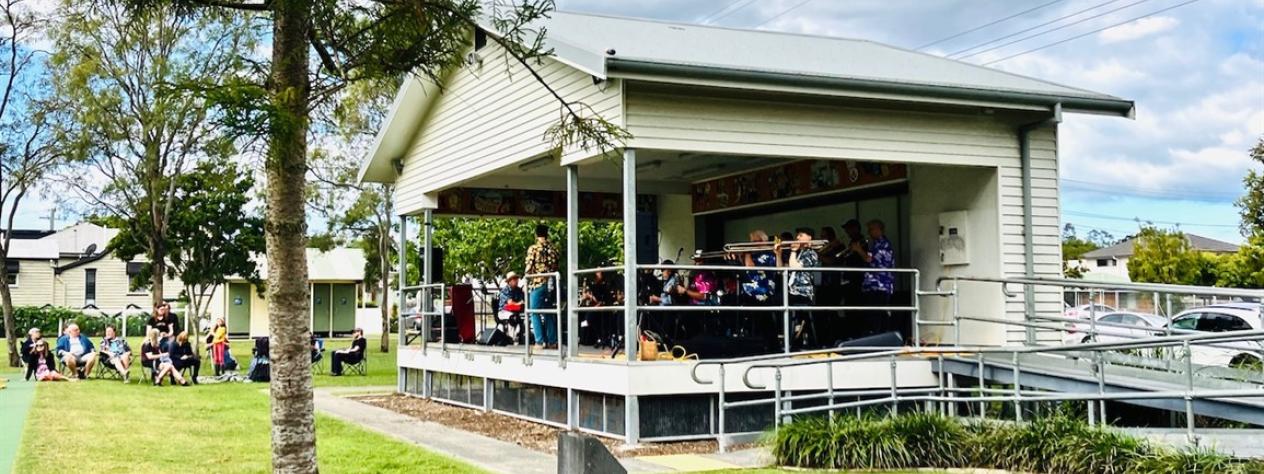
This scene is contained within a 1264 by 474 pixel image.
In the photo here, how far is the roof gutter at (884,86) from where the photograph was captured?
1138 cm

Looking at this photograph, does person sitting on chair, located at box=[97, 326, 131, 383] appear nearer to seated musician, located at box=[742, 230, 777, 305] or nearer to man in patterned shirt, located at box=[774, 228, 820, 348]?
seated musician, located at box=[742, 230, 777, 305]

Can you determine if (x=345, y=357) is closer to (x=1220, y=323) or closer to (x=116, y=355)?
(x=116, y=355)

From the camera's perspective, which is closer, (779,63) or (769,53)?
(779,63)

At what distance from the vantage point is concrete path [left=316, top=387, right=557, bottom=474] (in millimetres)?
10922

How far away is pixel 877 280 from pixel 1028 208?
1.95m

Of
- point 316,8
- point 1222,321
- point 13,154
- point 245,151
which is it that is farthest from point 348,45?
point 13,154

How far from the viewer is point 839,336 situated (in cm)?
1398

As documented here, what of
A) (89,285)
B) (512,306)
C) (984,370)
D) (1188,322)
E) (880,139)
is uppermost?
(880,139)

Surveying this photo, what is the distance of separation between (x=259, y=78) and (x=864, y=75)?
7.95m

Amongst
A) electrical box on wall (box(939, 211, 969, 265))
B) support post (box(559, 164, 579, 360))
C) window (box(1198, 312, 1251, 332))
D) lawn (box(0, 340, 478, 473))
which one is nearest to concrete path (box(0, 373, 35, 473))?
lawn (box(0, 340, 478, 473))

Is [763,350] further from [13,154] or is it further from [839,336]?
[13,154]

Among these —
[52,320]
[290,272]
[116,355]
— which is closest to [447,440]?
[290,272]

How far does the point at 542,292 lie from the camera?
14.9 m

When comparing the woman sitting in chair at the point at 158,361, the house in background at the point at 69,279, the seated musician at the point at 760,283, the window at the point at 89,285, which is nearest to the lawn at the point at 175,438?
the woman sitting in chair at the point at 158,361
